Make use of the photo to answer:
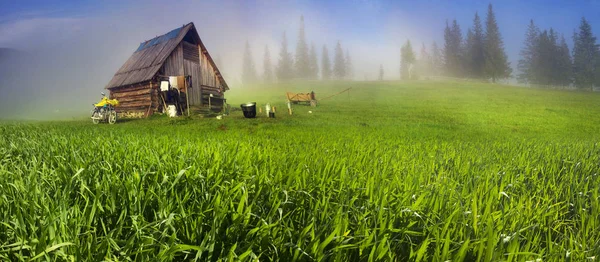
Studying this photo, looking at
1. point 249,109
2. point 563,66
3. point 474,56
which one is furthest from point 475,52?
point 249,109

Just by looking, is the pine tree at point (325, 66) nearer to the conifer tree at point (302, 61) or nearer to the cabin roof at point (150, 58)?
the conifer tree at point (302, 61)

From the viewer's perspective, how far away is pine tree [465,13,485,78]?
4731cm

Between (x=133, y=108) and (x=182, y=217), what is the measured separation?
21.7 m

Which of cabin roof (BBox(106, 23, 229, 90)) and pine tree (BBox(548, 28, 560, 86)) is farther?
pine tree (BBox(548, 28, 560, 86))

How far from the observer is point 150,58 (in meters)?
20.1

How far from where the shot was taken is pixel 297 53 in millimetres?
52594

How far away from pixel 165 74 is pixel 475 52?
167 ft

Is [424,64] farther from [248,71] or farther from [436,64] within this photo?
[248,71]

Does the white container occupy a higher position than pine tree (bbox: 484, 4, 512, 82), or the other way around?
pine tree (bbox: 484, 4, 512, 82)

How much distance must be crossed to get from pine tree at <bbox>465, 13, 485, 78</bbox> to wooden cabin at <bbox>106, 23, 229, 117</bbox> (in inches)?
1797

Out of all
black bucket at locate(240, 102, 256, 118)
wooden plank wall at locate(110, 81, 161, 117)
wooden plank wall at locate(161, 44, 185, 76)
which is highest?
wooden plank wall at locate(161, 44, 185, 76)

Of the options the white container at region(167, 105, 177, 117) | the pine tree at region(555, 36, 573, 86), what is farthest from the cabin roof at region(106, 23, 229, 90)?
the pine tree at region(555, 36, 573, 86)

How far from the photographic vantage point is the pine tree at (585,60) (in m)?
49.5

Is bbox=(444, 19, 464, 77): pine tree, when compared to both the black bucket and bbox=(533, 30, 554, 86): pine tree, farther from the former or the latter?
the black bucket
